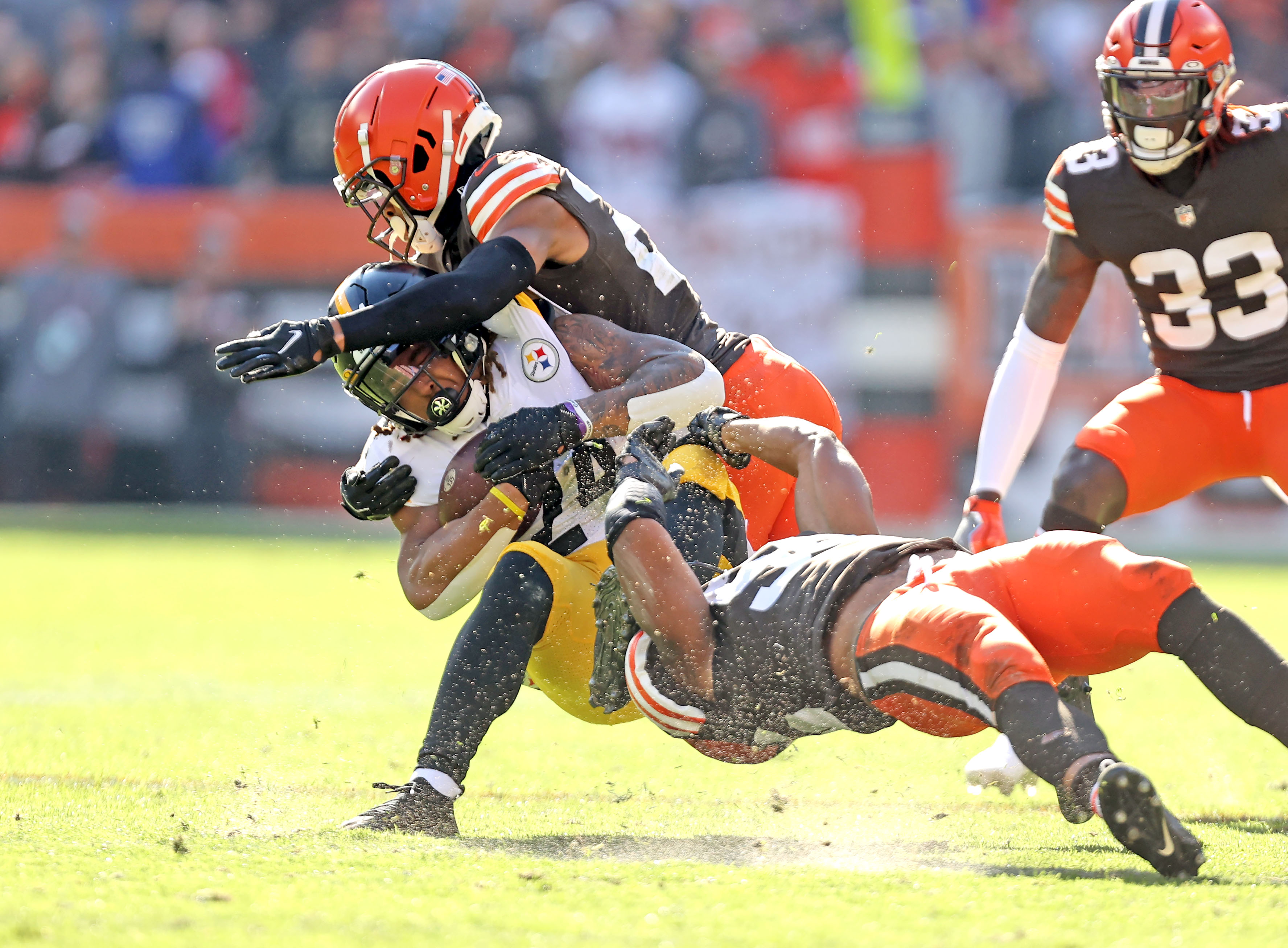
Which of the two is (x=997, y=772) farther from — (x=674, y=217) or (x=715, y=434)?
(x=674, y=217)

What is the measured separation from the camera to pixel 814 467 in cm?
356

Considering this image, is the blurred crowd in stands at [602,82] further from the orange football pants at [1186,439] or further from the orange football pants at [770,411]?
the orange football pants at [770,411]

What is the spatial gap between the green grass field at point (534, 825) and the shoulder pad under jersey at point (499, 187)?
0.93m

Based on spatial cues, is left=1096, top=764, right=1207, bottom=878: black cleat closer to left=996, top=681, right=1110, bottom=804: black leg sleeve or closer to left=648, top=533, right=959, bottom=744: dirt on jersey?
left=996, top=681, right=1110, bottom=804: black leg sleeve

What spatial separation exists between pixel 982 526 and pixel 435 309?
1663 millimetres

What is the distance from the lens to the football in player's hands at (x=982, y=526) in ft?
13.7

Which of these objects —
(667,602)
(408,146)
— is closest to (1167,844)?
(667,602)

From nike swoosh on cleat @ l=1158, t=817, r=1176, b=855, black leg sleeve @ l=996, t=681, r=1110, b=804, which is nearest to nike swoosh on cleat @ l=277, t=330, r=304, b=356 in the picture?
black leg sleeve @ l=996, t=681, r=1110, b=804

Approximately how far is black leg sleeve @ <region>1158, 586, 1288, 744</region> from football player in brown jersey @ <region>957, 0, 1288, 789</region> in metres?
1.03

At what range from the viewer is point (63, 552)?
31.7ft

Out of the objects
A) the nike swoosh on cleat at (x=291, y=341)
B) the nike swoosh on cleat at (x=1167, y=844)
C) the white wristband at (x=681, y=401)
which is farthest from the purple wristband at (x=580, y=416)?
the nike swoosh on cleat at (x=1167, y=844)

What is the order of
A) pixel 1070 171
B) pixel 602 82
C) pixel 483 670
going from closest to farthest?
pixel 483 670, pixel 1070 171, pixel 602 82

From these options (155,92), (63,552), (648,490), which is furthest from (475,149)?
(155,92)

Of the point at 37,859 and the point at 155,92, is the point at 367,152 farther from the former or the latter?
the point at 155,92
